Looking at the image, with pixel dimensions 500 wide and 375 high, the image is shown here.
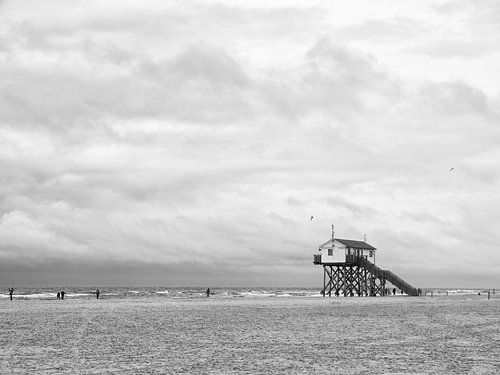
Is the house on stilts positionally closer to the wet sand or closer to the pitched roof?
the pitched roof

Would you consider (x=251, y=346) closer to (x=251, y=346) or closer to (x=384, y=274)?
(x=251, y=346)

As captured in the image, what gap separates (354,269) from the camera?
9294 centimetres

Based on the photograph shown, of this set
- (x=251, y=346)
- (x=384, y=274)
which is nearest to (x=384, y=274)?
(x=384, y=274)

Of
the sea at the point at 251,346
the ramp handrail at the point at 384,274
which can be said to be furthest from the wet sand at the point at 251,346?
the ramp handrail at the point at 384,274

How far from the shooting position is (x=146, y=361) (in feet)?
65.3

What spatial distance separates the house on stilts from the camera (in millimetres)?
87375

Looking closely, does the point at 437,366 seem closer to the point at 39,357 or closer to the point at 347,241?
the point at 39,357

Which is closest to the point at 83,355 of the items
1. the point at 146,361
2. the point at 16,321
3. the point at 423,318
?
the point at 146,361

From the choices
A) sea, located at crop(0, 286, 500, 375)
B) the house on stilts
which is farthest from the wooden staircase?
sea, located at crop(0, 286, 500, 375)

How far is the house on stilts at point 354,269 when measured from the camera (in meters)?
87.4

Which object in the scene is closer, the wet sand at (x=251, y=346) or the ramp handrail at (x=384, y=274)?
the wet sand at (x=251, y=346)

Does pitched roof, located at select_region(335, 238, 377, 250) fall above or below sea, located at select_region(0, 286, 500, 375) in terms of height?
above

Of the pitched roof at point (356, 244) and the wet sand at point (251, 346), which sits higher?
the pitched roof at point (356, 244)

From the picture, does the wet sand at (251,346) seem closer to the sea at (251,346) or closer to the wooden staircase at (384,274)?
the sea at (251,346)
